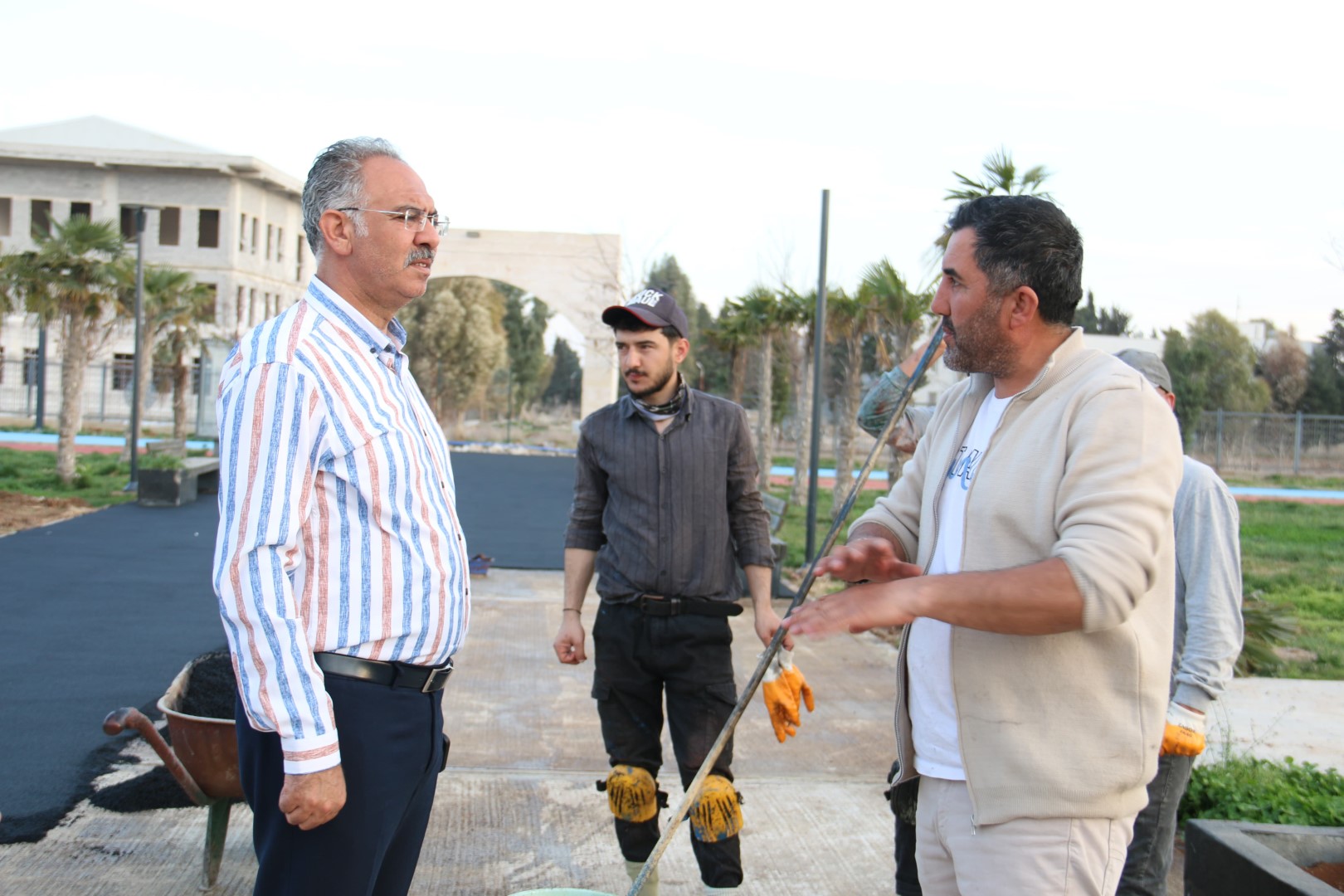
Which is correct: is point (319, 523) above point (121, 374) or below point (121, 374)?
below

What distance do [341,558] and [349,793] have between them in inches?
17.8

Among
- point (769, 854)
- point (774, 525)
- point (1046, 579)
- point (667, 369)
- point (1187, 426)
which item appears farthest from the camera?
point (1187, 426)

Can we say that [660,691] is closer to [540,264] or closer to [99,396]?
[540,264]

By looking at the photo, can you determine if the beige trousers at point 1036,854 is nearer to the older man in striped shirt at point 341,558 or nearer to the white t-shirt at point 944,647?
the white t-shirt at point 944,647

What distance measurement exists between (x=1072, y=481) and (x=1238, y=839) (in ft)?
6.55

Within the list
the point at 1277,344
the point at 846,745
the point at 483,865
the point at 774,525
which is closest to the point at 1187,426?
the point at 1277,344

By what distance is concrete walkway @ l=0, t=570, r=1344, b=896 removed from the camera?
421 centimetres

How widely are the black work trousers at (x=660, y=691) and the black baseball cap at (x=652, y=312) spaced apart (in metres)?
0.95

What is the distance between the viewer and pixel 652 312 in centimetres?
404

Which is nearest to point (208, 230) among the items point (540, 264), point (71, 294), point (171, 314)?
point (540, 264)

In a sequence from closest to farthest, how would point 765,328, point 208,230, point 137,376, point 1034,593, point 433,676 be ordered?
point 1034,593 → point 433,676 → point 137,376 → point 765,328 → point 208,230

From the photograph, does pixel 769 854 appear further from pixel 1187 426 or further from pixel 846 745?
pixel 1187 426

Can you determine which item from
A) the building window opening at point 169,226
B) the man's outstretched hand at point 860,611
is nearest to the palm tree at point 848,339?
the man's outstretched hand at point 860,611

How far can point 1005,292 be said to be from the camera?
88.2 inches
